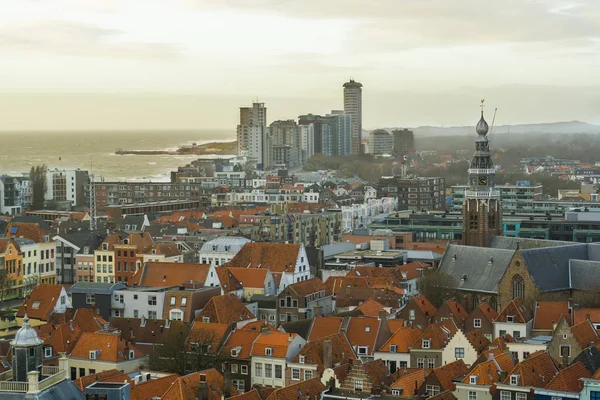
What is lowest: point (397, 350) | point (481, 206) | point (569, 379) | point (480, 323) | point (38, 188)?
point (397, 350)

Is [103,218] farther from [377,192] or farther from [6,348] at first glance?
[6,348]

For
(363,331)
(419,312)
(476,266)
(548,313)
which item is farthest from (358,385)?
(476,266)

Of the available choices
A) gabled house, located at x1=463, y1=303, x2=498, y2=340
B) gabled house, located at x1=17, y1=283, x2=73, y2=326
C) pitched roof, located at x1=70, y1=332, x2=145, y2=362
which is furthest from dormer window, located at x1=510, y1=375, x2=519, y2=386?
gabled house, located at x1=17, y1=283, x2=73, y2=326

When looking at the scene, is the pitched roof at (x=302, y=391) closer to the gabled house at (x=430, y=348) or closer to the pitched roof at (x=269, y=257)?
the gabled house at (x=430, y=348)

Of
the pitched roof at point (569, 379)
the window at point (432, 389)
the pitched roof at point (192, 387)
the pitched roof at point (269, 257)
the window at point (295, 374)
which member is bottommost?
the window at point (295, 374)

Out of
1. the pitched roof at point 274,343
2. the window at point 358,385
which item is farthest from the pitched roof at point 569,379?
the pitched roof at point 274,343

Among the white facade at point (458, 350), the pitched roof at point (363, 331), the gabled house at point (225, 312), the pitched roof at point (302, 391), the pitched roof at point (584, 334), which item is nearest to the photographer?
the pitched roof at point (302, 391)

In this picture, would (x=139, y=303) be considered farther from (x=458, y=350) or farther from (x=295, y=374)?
(x=458, y=350)
